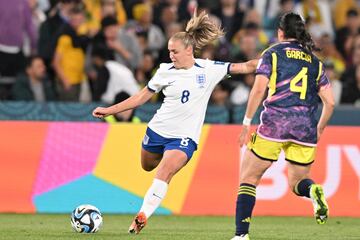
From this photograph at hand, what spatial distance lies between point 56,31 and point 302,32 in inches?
340

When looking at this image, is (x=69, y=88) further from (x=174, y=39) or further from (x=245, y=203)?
(x=245, y=203)

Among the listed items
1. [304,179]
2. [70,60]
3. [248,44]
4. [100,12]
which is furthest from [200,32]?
[100,12]

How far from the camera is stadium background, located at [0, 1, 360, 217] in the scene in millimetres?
14734

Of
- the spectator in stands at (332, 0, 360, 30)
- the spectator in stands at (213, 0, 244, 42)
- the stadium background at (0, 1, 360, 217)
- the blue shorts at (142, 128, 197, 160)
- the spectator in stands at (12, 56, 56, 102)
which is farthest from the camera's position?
the spectator in stands at (332, 0, 360, 30)

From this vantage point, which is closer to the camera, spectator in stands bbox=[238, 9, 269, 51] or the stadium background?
the stadium background

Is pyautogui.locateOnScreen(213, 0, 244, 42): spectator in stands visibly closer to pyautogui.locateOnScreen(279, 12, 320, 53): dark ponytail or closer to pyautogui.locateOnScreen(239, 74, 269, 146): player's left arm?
pyautogui.locateOnScreen(279, 12, 320, 53): dark ponytail

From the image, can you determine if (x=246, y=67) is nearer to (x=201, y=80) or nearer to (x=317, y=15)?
(x=201, y=80)

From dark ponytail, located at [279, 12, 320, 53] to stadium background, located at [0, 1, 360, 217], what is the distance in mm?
4527

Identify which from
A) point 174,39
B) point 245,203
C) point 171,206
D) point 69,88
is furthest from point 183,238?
point 69,88

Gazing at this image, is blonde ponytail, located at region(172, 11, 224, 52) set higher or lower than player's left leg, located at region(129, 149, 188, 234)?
higher

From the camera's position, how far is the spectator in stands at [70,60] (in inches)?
714

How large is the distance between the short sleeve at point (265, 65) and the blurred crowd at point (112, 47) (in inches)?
252

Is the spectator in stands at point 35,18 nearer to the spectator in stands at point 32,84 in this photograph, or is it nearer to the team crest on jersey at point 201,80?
the spectator in stands at point 32,84

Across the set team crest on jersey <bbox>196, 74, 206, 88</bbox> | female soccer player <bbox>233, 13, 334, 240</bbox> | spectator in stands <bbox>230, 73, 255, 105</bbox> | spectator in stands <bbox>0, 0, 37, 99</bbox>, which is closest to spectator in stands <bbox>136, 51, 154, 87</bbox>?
spectator in stands <bbox>230, 73, 255, 105</bbox>
